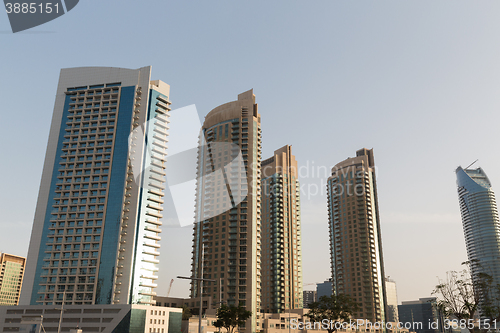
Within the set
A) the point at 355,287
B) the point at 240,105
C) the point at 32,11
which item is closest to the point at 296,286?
the point at 355,287

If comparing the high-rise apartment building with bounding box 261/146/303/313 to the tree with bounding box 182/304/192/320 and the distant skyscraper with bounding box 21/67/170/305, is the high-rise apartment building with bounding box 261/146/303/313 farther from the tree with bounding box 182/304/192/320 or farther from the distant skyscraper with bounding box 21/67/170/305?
the distant skyscraper with bounding box 21/67/170/305

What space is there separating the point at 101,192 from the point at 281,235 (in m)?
75.4

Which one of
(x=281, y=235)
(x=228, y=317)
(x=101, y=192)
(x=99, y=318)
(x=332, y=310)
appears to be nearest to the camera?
(x=228, y=317)

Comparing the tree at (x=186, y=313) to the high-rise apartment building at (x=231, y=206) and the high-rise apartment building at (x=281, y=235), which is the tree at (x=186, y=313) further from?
the high-rise apartment building at (x=281, y=235)

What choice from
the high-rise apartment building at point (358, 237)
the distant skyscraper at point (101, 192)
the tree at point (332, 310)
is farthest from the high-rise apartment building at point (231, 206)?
the high-rise apartment building at point (358, 237)

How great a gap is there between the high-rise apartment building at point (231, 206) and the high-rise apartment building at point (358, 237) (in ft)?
183

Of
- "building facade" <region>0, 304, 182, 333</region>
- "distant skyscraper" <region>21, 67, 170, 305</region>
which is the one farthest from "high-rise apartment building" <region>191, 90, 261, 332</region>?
"building facade" <region>0, 304, 182, 333</region>

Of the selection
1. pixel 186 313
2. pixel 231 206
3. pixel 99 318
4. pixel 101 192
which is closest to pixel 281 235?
pixel 231 206

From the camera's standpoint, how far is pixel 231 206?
138 m

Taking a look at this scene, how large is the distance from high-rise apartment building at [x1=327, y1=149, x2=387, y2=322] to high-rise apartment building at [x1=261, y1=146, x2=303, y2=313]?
21.0m

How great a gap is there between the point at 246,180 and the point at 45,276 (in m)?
65.1

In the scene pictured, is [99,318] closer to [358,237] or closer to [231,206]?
[231,206]

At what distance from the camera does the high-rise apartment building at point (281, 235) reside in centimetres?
15562

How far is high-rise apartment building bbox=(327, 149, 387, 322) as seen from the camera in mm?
166250
